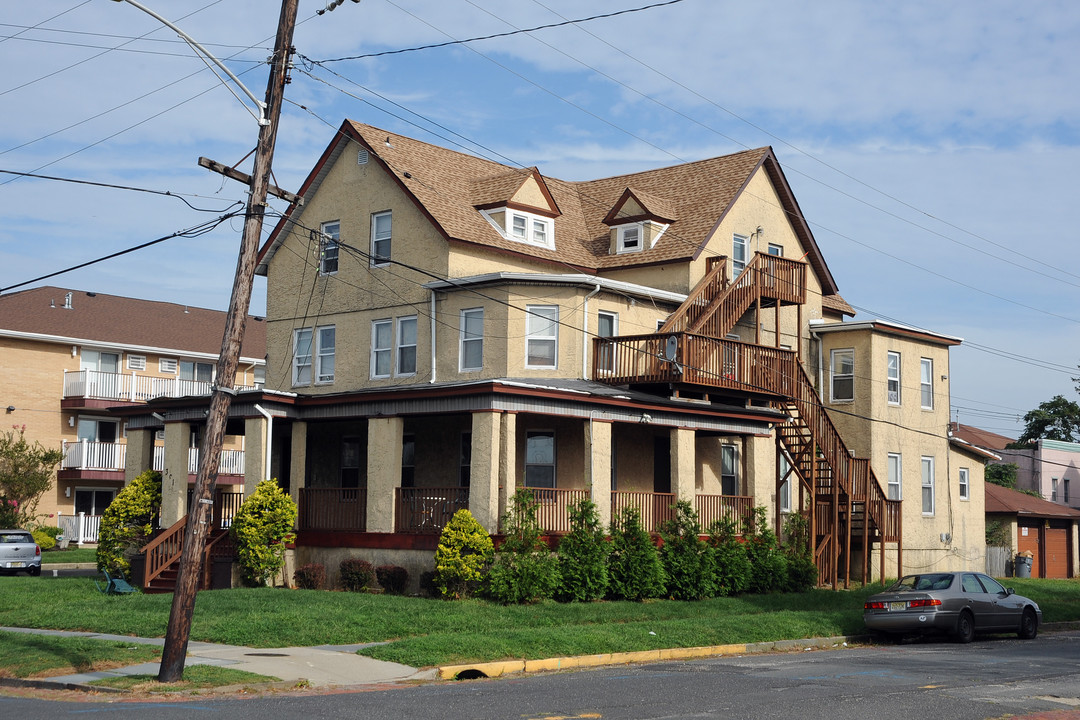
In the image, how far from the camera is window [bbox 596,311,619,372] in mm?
28812

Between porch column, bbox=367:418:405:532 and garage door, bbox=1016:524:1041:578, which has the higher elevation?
porch column, bbox=367:418:405:532

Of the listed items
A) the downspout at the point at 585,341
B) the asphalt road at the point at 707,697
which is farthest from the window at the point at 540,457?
the asphalt road at the point at 707,697

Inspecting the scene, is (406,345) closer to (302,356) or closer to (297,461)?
(302,356)

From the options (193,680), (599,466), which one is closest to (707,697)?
(193,680)

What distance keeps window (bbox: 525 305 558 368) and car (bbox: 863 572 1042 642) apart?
9972 mm

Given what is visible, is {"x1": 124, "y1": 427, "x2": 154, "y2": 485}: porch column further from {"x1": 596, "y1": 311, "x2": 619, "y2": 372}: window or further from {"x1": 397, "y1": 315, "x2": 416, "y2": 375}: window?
{"x1": 596, "y1": 311, "x2": 619, "y2": 372}: window

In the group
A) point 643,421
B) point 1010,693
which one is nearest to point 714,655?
point 1010,693

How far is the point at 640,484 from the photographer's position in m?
30.7

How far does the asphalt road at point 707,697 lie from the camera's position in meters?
12.6

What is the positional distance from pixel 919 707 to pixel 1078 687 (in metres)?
3.61

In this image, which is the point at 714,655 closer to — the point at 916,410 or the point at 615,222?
the point at 615,222

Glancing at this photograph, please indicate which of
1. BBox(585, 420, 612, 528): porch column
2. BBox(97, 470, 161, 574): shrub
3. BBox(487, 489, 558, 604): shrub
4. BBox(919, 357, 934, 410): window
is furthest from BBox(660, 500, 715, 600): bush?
BBox(919, 357, 934, 410): window

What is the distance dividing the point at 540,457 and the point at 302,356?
854 centimetres

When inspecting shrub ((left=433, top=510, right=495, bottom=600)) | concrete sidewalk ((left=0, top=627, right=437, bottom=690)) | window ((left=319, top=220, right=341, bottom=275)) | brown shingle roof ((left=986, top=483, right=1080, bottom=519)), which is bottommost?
concrete sidewalk ((left=0, top=627, right=437, bottom=690))
